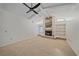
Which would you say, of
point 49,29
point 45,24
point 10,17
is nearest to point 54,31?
point 49,29

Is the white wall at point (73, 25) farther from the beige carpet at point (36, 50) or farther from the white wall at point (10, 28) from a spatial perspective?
the white wall at point (10, 28)

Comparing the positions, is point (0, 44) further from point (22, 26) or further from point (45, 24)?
point (45, 24)

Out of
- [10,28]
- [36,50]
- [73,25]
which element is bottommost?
[36,50]

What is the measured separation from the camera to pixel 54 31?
8.18 meters

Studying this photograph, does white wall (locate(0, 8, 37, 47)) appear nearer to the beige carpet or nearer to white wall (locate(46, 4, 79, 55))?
the beige carpet

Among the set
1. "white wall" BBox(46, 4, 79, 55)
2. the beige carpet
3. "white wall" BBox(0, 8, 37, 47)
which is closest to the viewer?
"white wall" BBox(46, 4, 79, 55)

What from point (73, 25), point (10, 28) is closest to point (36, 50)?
point (73, 25)

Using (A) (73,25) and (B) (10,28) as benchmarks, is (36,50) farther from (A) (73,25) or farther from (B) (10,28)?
(B) (10,28)

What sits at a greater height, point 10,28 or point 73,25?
point 73,25

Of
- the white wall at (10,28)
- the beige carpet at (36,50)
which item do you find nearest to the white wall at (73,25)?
the beige carpet at (36,50)

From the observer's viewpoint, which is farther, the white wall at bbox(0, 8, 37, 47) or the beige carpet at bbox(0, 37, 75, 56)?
the white wall at bbox(0, 8, 37, 47)

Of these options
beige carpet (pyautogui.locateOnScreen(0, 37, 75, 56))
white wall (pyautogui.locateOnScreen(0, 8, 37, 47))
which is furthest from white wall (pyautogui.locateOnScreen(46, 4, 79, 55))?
white wall (pyautogui.locateOnScreen(0, 8, 37, 47))

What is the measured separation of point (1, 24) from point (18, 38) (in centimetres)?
182

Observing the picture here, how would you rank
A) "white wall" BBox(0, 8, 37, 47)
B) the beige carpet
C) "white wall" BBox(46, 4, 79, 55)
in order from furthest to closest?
"white wall" BBox(0, 8, 37, 47)
the beige carpet
"white wall" BBox(46, 4, 79, 55)
